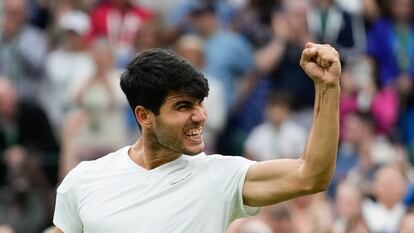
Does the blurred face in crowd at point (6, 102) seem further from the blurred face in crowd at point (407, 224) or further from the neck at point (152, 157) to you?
the neck at point (152, 157)

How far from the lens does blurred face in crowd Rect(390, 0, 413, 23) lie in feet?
44.0

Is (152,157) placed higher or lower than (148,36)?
higher

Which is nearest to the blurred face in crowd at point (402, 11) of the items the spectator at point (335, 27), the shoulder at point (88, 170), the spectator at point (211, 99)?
the spectator at point (335, 27)

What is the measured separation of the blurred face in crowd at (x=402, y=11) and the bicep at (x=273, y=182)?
8184mm

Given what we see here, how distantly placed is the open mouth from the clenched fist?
2.08 feet

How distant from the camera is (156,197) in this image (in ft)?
18.4

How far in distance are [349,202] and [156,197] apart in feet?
15.4

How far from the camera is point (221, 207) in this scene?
18.2 feet

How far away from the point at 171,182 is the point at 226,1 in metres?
8.75

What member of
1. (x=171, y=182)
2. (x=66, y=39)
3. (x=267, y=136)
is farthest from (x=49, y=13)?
(x=171, y=182)

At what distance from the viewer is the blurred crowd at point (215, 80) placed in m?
12.1

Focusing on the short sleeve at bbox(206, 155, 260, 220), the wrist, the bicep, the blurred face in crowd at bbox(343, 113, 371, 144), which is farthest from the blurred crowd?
the wrist

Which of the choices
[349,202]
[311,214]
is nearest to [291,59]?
[311,214]

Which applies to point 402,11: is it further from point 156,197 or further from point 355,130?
point 156,197
